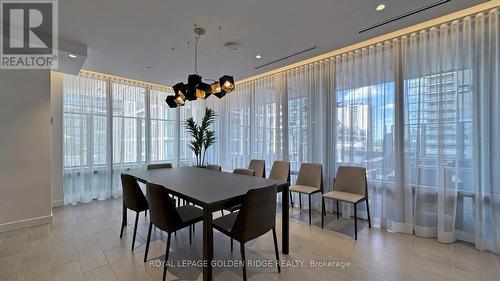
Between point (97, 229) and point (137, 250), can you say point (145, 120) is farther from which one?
point (137, 250)

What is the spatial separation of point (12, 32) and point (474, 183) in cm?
619

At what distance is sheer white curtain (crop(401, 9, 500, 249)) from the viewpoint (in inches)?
102

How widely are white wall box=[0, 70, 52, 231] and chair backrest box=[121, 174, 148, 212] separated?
182 cm

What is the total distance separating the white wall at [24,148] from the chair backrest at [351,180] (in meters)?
4.78

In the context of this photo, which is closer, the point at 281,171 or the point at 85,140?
the point at 281,171

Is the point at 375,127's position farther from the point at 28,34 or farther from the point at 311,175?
the point at 28,34

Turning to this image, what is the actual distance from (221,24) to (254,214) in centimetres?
230

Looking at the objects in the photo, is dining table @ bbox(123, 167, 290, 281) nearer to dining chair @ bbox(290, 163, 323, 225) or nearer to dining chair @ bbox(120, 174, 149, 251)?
dining chair @ bbox(120, 174, 149, 251)

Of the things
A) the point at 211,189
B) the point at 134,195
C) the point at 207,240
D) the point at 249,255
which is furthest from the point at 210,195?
the point at 134,195

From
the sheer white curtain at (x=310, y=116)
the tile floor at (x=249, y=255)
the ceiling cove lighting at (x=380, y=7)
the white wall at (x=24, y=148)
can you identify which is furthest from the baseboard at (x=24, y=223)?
the ceiling cove lighting at (x=380, y=7)

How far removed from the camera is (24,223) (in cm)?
330

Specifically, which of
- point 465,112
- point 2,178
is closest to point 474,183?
point 465,112

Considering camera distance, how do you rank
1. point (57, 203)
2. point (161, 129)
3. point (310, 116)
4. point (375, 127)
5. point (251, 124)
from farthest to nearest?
point (161, 129)
point (251, 124)
point (57, 203)
point (310, 116)
point (375, 127)

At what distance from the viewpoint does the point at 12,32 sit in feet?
9.28
